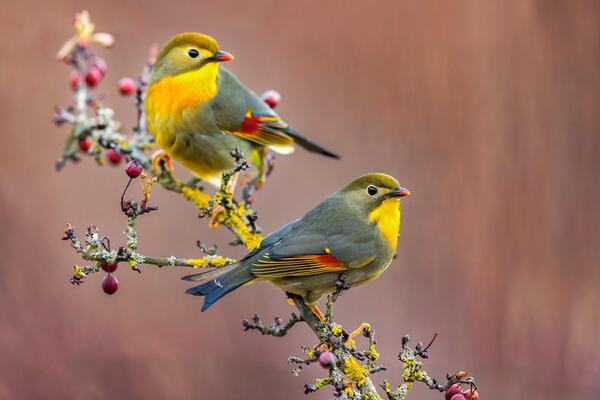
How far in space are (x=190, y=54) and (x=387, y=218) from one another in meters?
1.32

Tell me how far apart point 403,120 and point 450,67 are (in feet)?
1.42

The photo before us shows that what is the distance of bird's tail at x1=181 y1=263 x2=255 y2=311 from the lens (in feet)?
10.1

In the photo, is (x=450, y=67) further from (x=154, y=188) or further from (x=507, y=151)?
(x=154, y=188)

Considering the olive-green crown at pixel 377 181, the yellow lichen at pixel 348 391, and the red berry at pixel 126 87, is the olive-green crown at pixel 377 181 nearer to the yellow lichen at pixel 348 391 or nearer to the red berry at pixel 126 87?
the yellow lichen at pixel 348 391

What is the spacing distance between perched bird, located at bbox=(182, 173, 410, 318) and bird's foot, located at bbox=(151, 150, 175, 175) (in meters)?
0.98

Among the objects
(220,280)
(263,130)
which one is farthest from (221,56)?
(220,280)

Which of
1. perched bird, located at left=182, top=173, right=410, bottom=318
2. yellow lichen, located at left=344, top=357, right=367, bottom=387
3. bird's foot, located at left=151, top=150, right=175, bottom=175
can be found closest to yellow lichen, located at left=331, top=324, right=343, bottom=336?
yellow lichen, located at left=344, top=357, right=367, bottom=387

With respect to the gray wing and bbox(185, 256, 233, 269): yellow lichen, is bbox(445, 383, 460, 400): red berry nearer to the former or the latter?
the gray wing

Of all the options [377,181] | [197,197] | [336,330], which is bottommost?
[336,330]

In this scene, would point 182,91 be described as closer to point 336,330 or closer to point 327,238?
point 327,238

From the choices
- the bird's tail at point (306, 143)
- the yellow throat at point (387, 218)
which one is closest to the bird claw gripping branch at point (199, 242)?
the bird's tail at point (306, 143)

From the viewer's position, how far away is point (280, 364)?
424 centimetres

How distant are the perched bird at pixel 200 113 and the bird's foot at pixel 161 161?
5.1 inches

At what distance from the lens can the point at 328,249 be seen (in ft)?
11.1
